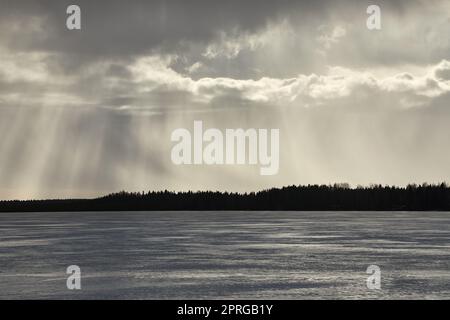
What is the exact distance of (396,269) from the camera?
154 ft

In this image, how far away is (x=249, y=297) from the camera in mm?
33812
